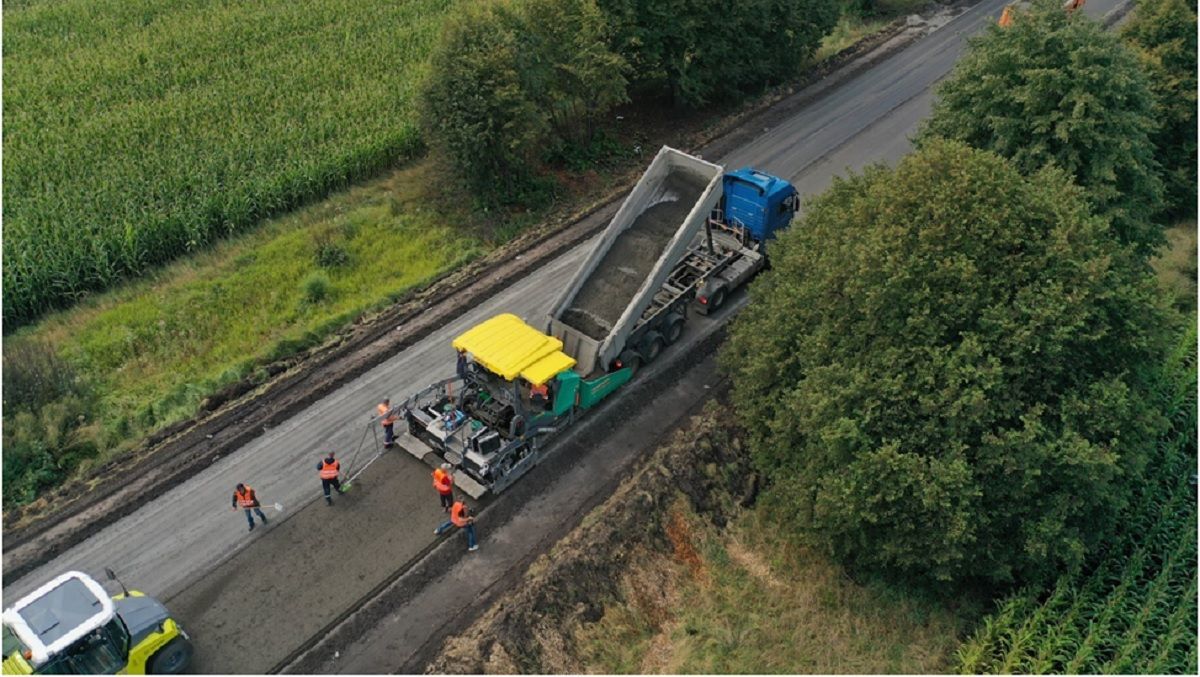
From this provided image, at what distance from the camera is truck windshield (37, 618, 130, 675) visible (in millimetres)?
14648

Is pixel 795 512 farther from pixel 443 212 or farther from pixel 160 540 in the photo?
pixel 443 212

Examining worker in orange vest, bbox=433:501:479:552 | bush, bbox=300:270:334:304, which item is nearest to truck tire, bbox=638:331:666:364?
worker in orange vest, bbox=433:501:479:552

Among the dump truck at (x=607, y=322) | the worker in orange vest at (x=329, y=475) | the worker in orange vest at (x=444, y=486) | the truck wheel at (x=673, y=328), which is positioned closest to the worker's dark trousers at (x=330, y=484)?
the worker in orange vest at (x=329, y=475)

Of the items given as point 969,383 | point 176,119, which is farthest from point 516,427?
point 176,119

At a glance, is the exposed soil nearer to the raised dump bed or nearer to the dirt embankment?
the raised dump bed

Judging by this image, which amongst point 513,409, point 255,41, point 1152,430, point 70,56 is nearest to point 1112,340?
point 1152,430

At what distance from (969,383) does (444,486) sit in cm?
1081

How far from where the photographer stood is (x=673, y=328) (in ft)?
78.7

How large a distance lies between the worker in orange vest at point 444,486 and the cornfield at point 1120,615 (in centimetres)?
1073

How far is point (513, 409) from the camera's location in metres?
20.3

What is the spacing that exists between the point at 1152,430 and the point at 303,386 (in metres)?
19.4

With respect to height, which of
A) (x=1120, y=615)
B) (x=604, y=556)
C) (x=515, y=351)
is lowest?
(x=1120, y=615)

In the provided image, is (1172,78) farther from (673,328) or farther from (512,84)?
(512,84)

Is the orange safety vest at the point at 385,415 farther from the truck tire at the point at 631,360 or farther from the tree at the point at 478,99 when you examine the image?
the tree at the point at 478,99
